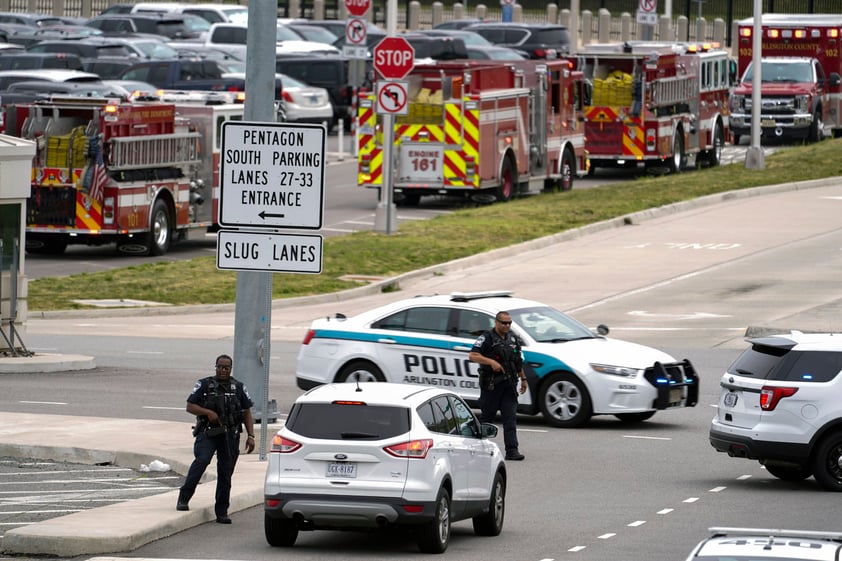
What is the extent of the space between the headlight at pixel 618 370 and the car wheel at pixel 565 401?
0.26 meters

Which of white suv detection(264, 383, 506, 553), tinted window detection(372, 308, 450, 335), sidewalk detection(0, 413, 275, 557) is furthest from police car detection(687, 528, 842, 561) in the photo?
tinted window detection(372, 308, 450, 335)

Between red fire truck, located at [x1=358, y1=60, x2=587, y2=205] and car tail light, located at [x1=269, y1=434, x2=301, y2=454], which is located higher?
red fire truck, located at [x1=358, y1=60, x2=587, y2=205]

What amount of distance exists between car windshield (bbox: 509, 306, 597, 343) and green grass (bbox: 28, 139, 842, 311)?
36.4 ft

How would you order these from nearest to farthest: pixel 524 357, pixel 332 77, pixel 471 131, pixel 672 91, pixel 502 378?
pixel 502 378
pixel 524 357
pixel 471 131
pixel 672 91
pixel 332 77

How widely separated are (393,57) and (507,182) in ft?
26.8

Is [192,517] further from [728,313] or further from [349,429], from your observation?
[728,313]

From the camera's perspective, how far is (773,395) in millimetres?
16656

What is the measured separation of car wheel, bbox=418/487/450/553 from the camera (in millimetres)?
13539

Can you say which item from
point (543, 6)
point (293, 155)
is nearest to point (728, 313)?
point (293, 155)

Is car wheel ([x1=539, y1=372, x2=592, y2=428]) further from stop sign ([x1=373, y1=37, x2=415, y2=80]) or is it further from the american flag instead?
stop sign ([x1=373, y1=37, x2=415, y2=80])

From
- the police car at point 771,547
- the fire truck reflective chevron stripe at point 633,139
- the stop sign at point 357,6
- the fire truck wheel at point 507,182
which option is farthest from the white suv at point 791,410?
the fire truck reflective chevron stripe at point 633,139

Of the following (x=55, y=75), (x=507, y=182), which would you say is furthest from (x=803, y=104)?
(x=55, y=75)

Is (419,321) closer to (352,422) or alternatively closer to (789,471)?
(789,471)

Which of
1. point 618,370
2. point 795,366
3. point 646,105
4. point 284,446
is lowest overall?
point 618,370
